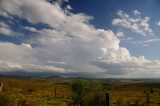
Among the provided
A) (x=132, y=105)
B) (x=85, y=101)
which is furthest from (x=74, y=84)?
(x=132, y=105)

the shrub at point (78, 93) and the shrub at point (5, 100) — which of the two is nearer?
the shrub at point (5, 100)

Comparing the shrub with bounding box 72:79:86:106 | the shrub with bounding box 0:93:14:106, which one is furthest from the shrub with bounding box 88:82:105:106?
the shrub with bounding box 0:93:14:106

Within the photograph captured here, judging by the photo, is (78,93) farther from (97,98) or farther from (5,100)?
(5,100)

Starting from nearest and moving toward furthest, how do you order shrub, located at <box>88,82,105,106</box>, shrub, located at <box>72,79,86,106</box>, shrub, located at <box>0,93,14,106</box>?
1. shrub, located at <box>0,93,14,106</box>
2. shrub, located at <box>88,82,105,106</box>
3. shrub, located at <box>72,79,86,106</box>

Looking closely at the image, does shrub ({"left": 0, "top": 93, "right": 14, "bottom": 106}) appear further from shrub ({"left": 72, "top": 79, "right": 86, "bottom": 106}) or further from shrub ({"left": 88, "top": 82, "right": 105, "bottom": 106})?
shrub ({"left": 88, "top": 82, "right": 105, "bottom": 106})

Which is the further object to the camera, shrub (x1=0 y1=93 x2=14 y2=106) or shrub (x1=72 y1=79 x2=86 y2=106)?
shrub (x1=72 y1=79 x2=86 y2=106)

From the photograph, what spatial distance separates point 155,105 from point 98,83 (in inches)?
784

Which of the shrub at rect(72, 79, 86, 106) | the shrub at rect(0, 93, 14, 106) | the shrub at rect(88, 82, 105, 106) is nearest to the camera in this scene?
the shrub at rect(0, 93, 14, 106)

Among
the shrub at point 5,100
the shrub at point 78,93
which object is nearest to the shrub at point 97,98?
the shrub at point 78,93

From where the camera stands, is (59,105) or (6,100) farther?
(59,105)

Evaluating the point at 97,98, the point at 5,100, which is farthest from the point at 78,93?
the point at 5,100

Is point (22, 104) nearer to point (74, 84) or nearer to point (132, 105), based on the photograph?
point (74, 84)

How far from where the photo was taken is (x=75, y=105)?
1506 inches

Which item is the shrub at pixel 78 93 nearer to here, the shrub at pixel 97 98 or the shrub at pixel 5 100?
the shrub at pixel 97 98
